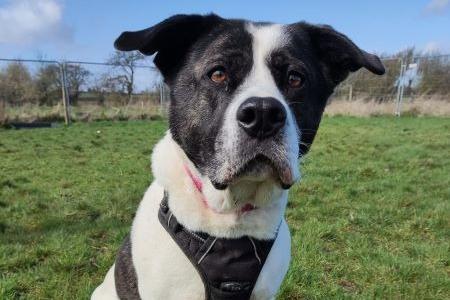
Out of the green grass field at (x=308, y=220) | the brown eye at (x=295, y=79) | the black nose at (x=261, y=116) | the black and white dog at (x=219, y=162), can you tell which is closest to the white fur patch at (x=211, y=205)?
the black and white dog at (x=219, y=162)

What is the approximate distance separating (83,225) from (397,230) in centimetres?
320

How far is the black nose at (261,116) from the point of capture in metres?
1.97

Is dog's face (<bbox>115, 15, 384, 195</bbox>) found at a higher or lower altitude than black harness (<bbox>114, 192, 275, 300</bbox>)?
higher

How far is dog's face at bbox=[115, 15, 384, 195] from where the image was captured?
208cm

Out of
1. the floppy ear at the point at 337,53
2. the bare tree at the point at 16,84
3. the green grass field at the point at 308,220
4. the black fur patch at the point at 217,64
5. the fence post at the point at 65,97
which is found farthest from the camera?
the fence post at the point at 65,97

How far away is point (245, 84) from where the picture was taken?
2.25 meters

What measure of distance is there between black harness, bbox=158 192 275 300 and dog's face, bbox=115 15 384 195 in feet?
1.08

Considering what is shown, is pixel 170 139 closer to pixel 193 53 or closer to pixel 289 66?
pixel 193 53

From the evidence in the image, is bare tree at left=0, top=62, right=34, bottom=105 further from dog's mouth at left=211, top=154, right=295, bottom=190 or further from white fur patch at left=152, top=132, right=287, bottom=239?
dog's mouth at left=211, top=154, right=295, bottom=190

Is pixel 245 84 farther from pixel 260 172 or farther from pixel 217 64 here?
pixel 260 172

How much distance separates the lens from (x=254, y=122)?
2.01 metres

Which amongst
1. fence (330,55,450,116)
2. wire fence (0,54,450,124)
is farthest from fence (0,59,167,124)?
fence (330,55,450,116)

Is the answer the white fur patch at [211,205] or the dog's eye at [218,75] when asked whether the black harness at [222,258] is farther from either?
the dog's eye at [218,75]

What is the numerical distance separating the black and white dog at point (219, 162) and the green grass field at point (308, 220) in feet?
4.29
